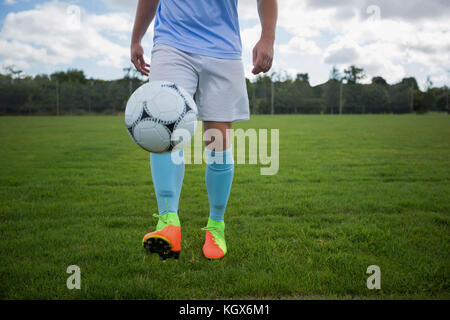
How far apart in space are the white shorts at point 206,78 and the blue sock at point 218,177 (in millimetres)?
240

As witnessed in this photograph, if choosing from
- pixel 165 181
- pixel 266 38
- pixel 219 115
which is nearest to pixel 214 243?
pixel 165 181

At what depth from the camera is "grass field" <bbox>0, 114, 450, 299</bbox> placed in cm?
155

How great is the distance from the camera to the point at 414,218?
2525mm

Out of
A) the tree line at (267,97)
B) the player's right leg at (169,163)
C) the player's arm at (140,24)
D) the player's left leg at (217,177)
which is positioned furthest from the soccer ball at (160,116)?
the tree line at (267,97)

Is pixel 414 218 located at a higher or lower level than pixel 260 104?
lower

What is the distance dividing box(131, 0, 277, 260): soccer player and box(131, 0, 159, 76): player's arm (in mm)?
118

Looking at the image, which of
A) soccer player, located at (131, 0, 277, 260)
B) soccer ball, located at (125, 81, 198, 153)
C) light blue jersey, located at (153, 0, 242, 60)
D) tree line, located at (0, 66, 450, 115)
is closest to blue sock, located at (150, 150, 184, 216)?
soccer player, located at (131, 0, 277, 260)

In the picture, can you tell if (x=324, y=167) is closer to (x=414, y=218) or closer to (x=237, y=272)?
(x=414, y=218)

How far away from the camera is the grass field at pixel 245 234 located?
1553mm

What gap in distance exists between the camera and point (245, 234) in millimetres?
2209

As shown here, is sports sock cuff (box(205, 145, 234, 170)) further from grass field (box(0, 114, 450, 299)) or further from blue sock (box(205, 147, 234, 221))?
grass field (box(0, 114, 450, 299))
